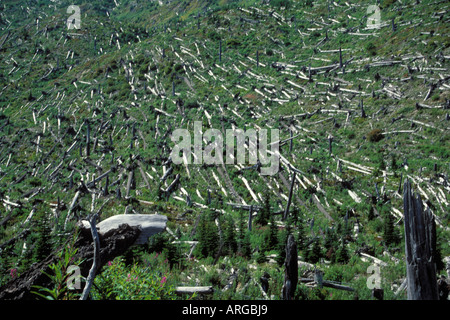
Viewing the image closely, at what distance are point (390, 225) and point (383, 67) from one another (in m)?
24.0

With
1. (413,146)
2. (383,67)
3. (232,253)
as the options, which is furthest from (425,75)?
(232,253)

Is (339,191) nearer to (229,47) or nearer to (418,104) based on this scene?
(418,104)

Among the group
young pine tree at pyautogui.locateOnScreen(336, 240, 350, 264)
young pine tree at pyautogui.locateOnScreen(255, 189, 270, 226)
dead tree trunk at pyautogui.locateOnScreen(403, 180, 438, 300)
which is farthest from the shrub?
dead tree trunk at pyautogui.locateOnScreen(403, 180, 438, 300)

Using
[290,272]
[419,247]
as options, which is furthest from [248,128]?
[419,247]

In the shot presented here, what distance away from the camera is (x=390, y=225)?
12.2 meters

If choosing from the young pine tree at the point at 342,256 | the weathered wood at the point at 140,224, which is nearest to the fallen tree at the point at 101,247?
the weathered wood at the point at 140,224

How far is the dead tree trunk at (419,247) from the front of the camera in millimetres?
4332

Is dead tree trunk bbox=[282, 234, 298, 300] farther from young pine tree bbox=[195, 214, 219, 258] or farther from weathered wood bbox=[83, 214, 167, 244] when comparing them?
weathered wood bbox=[83, 214, 167, 244]

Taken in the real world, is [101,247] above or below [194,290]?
above

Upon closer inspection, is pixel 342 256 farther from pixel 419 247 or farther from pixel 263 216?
pixel 419 247

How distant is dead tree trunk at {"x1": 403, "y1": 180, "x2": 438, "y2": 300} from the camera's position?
4332mm

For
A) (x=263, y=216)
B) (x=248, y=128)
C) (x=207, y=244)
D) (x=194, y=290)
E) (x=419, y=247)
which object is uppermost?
(x=248, y=128)

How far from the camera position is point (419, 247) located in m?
4.39
